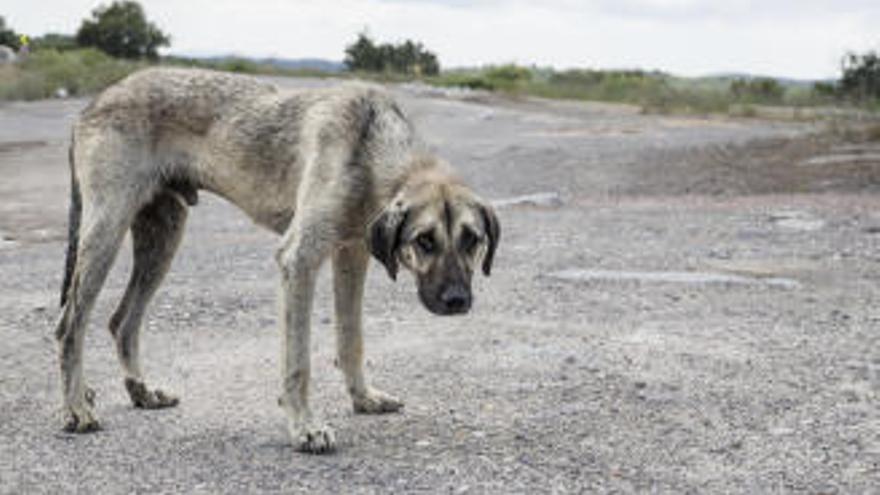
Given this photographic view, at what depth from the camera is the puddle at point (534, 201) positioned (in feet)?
46.1

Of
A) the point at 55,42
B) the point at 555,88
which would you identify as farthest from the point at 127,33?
the point at 555,88

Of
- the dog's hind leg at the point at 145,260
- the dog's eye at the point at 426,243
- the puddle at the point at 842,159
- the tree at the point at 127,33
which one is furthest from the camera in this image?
the tree at the point at 127,33

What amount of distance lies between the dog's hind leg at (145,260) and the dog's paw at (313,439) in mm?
1283

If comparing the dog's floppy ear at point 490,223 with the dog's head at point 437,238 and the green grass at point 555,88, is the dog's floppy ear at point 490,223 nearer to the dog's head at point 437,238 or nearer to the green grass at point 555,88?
the dog's head at point 437,238

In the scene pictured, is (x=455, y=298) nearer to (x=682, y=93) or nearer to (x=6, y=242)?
(x=6, y=242)

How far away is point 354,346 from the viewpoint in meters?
6.27

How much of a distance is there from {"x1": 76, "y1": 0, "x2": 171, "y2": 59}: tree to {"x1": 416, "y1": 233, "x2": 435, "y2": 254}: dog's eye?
2014 inches

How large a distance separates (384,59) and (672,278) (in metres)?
47.8

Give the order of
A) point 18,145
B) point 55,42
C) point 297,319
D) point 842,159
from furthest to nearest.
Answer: point 55,42 → point 18,145 → point 842,159 → point 297,319

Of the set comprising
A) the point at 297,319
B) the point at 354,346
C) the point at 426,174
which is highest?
the point at 426,174

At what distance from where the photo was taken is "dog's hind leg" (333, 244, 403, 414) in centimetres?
618

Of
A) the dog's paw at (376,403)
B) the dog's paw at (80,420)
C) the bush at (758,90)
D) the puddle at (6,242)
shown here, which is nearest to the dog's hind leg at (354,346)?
the dog's paw at (376,403)

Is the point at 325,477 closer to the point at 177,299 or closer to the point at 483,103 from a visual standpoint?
the point at 177,299

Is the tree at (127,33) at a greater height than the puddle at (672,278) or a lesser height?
greater
